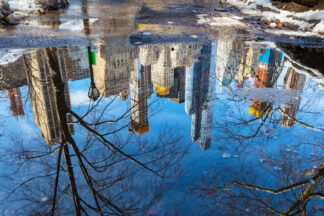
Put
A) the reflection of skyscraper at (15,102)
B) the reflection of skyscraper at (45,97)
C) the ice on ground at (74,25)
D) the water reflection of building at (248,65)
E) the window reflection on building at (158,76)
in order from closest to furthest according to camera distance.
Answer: the reflection of skyscraper at (45,97)
the window reflection on building at (158,76)
the reflection of skyscraper at (15,102)
the water reflection of building at (248,65)
the ice on ground at (74,25)

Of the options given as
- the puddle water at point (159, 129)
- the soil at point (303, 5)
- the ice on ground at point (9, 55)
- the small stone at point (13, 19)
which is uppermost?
the soil at point (303, 5)

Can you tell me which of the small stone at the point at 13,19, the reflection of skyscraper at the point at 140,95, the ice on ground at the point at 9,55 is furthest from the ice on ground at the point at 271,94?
the small stone at the point at 13,19

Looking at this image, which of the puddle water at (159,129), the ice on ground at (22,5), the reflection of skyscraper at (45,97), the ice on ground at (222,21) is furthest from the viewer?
the ice on ground at (22,5)

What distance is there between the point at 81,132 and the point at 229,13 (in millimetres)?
11410

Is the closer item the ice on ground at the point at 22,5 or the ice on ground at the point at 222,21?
the ice on ground at the point at 222,21

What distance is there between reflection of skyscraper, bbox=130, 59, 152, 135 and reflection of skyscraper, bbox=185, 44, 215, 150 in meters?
0.71

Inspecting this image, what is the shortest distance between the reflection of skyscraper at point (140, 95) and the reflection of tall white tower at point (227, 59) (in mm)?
1473

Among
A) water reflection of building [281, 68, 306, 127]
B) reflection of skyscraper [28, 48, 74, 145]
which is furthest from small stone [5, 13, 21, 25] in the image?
water reflection of building [281, 68, 306, 127]

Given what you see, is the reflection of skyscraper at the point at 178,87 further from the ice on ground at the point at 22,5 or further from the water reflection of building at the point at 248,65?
the ice on ground at the point at 22,5

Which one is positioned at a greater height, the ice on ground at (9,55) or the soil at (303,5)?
the soil at (303,5)

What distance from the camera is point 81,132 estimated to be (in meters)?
3.83

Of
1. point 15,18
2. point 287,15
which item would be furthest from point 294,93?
point 15,18

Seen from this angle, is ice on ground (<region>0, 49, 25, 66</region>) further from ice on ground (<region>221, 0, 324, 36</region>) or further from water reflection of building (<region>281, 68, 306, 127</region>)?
ice on ground (<region>221, 0, 324, 36</region>)

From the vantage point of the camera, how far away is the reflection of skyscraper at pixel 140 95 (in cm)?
400
